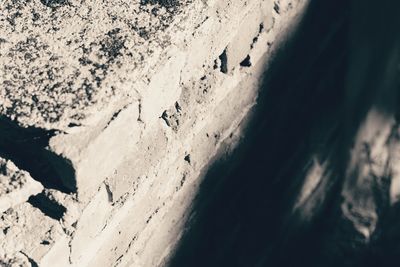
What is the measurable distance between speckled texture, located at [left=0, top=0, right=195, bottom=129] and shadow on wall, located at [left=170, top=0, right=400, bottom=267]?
0.45 meters

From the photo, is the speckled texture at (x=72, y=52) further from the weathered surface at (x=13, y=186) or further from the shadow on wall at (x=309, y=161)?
the shadow on wall at (x=309, y=161)

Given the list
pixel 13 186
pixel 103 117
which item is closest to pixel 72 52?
pixel 103 117

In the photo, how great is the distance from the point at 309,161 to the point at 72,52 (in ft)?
4.05

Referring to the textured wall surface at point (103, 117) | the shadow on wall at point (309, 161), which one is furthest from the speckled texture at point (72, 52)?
the shadow on wall at point (309, 161)

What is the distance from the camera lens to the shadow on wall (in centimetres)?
151

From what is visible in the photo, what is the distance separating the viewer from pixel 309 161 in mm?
2008

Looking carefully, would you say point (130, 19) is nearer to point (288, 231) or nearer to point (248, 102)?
point (248, 102)

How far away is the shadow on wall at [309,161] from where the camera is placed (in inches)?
59.4

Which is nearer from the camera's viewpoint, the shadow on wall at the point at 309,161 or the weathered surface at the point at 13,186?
the weathered surface at the point at 13,186

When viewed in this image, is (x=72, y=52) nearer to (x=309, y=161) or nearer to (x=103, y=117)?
(x=103, y=117)

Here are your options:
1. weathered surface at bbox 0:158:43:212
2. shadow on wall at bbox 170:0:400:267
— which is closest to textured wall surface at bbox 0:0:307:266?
weathered surface at bbox 0:158:43:212

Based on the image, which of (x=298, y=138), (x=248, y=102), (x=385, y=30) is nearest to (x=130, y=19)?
(x=248, y=102)

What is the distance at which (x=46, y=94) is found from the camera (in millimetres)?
926

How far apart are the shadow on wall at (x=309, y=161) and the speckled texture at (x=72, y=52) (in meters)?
0.45
